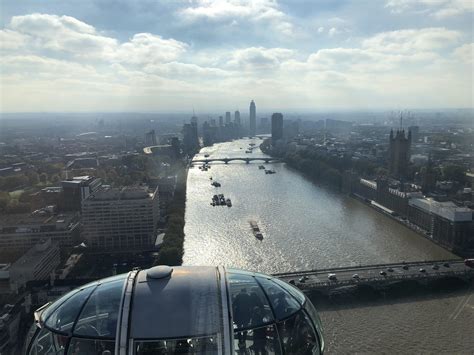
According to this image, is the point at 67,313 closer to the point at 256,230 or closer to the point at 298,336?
the point at 298,336

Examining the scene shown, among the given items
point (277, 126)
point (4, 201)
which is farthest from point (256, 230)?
point (277, 126)

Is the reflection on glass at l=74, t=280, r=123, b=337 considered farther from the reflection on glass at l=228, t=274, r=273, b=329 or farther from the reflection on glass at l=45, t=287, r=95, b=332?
the reflection on glass at l=228, t=274, r=273, b=329

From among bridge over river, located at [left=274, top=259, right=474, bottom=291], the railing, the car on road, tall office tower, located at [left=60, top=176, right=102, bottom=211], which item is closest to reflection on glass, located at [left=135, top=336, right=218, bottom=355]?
bridge over river, located at [left=274, top=259, right=474, bottom=291]

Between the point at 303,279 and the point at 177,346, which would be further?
the point at 303,279

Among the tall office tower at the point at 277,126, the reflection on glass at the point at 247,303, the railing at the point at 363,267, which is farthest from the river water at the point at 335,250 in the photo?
the tall office tower at the point at 277,126

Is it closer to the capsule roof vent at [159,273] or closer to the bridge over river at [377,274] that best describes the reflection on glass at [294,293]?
the capsule roof vent at [159,273]
